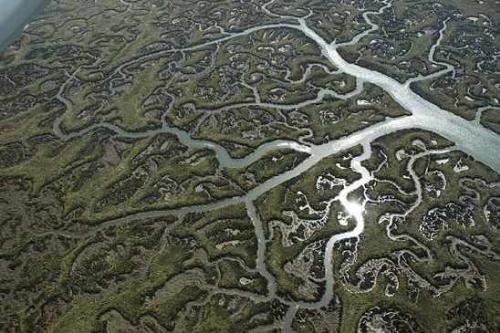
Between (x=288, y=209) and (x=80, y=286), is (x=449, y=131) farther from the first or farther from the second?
(x=80, y=286)

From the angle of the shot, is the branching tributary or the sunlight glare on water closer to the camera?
the branching tributary

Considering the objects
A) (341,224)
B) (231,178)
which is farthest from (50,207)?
(341,224)

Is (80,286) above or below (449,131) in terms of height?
above

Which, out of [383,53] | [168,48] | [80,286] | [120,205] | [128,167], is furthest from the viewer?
[168,48]

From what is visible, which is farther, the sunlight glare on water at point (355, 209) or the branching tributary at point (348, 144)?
the sunlight glare on water at point (355, 209)

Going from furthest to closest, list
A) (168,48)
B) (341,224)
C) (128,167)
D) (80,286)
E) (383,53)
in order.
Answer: (168,48)
(383,53)
(128,167)
(341,224)
(80,286)

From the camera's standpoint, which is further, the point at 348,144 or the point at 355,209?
the point at 348,144

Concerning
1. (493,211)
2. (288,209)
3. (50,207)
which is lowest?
(493,211)

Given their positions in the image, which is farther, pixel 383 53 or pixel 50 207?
pixel 383 53

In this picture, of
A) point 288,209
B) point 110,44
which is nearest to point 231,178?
point 288,209
